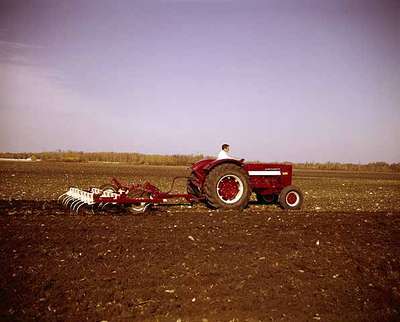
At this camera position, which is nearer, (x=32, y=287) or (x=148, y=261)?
(x=32, y=287)

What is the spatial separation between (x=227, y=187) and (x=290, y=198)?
220cm

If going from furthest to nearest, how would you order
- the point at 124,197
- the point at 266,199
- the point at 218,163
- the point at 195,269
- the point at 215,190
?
the point at 266,199 < the point at 218,163 < the point at 215,190 < the point at 124,197 < the point at 195,269

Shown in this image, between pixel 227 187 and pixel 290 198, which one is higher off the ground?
pixel 227 187

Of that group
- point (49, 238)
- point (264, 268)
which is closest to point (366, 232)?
point (264, 268)

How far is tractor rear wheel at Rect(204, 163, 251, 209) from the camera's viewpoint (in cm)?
1077

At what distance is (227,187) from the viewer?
435 inches

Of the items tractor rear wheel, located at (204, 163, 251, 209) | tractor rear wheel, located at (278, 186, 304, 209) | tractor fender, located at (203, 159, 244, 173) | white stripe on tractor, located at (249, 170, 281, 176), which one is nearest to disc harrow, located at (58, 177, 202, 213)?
tractor rear wheel, located at (204, 163, 251, 209)

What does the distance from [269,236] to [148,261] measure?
267 centimetres

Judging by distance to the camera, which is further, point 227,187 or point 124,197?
point 227,187

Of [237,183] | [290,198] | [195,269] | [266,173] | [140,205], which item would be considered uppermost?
[266,173]

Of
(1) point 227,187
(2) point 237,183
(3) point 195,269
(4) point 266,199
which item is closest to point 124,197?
(1) point 227,187

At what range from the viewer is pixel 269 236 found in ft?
25.7

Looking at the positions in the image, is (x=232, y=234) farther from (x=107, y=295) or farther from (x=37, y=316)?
(x=37, y=316)

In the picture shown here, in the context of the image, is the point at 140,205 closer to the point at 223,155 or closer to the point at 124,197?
the point at 124,197
